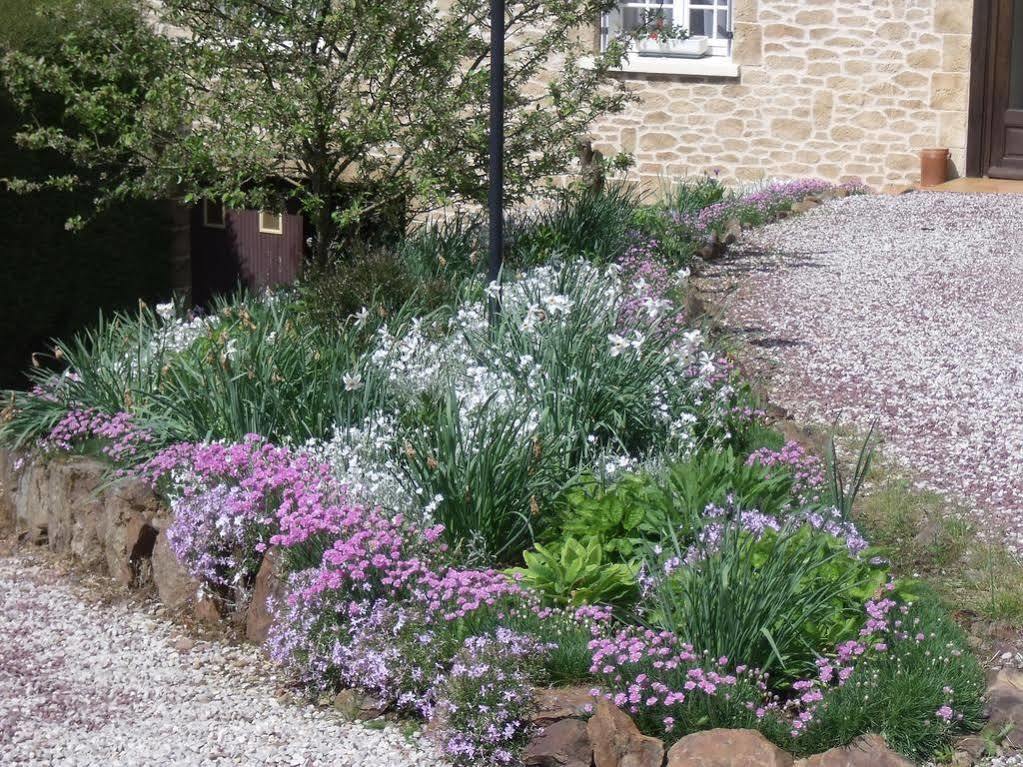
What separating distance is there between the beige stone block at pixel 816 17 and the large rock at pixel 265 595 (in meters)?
10.1

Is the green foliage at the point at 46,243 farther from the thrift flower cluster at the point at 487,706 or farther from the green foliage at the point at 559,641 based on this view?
the thrift flower cluster at the point at 487,706

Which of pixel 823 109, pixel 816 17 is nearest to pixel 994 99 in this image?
pixel 823 109

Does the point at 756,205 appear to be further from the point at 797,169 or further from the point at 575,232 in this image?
the point at 575,232

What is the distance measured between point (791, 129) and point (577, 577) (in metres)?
10.1

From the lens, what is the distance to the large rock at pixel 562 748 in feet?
12.1

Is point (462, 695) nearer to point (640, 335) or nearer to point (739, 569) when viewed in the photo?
point (739, 569)

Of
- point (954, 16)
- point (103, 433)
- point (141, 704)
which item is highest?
point (954, 16)

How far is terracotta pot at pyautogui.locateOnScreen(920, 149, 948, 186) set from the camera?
13.2 m

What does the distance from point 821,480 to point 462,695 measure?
1.93 metres

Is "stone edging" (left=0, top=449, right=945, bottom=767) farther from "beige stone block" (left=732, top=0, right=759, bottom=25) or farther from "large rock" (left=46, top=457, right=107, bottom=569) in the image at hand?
"beige stone block" (left=732, top=0, right=759, bottom=25)

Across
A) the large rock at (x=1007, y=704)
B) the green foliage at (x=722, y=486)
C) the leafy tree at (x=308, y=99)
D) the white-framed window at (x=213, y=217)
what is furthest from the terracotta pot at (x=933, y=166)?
the large rock at (x=1007, y=704)

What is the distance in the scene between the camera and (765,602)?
3812mm

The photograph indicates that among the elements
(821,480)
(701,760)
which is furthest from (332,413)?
(701,760)

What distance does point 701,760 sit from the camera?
352 cm
